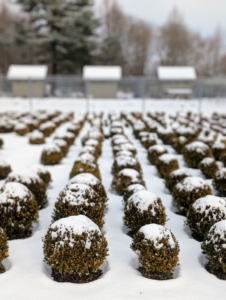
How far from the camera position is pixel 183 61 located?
A: 59.0 metres

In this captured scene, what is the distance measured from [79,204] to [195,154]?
17.5 ft

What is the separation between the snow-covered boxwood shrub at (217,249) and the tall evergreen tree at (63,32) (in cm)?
3882

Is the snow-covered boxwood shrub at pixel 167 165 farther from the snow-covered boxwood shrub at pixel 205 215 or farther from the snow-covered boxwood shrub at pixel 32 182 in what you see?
the snow-covered boxwood shrub at pixel 32 182

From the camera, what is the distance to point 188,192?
598 centimetres

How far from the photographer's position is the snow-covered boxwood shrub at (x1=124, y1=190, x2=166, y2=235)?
16.3 feet

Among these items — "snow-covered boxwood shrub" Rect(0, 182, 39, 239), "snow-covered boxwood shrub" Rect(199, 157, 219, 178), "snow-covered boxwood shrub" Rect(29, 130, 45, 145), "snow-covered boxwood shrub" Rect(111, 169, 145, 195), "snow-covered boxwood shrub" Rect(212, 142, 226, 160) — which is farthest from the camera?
"snow-covered boxwood shrub" Rect(29, 130, 45, 145)

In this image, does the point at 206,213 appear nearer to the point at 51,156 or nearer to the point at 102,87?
the point at 51,156

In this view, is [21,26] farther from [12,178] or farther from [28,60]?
[12,178]

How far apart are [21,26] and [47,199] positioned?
1655 inches

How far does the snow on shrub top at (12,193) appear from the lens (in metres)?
5.03

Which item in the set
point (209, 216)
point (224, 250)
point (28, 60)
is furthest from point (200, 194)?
point (28, 60)

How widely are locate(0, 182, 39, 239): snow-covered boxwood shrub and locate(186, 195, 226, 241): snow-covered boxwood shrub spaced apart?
8.41 feet

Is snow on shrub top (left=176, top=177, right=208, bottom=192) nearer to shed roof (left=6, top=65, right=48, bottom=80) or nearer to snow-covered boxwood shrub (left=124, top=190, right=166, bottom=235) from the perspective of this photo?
snow-covered boxwood shrub (left=124, top=190, right=166, bottom=235)

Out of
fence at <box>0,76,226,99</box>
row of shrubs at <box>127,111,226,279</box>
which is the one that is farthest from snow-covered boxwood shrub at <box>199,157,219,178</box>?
fence at <box>0,76,226,99</box>
